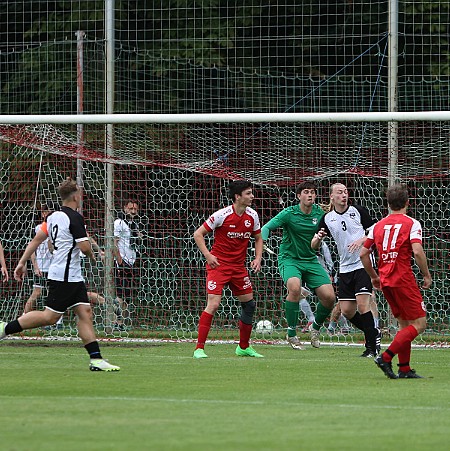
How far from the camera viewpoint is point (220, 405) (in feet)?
29.9

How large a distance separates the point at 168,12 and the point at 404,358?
1284 centimetres

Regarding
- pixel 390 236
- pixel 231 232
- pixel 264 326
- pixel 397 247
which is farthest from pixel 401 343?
pixel 264 326

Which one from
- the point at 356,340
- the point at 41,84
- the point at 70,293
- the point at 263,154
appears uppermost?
the point at 41,84

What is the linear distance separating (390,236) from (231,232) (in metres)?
3.28

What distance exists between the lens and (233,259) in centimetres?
1423

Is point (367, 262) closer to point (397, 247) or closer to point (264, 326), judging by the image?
point (397, 247)

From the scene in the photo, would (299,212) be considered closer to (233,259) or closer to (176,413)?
(233,259)

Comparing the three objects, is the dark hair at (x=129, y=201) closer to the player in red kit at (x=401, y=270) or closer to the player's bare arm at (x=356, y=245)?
the player's bare arm at (x=356, y=245)

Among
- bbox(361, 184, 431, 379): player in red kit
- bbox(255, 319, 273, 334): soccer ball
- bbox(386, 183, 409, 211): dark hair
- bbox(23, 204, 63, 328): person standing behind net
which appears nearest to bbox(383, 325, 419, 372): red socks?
bbox(361, 184, 431, 379): player in red kit

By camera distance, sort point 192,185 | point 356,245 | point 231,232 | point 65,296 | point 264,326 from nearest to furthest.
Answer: point 65,296, point 356,245, point 231,232, point 264,326, point 192,185

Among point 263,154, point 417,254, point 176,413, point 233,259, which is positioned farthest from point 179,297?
point 176,413

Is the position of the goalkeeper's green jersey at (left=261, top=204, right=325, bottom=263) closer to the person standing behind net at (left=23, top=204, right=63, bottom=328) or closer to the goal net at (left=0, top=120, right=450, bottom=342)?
the goal net at (left=0, top=120, right=450, bottom=342)

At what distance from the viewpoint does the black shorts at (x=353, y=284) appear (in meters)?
14.2

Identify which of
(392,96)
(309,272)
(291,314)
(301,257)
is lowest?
(291,314)
